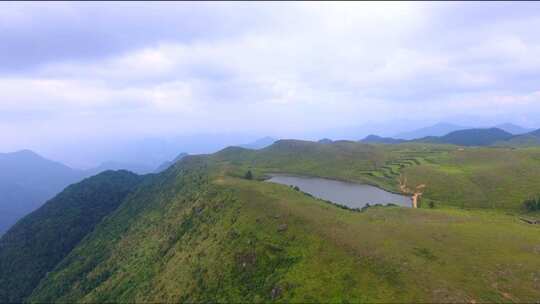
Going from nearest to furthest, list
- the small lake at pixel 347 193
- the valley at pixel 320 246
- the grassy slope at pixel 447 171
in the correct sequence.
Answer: the valley at pixel 320 246 < the grassy slope at pixel 447 171 < the small lake at pixel 347 193

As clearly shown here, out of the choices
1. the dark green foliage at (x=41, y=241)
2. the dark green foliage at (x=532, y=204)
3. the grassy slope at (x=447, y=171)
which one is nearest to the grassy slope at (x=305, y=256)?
the dark green foliage at (x=532, y=204)

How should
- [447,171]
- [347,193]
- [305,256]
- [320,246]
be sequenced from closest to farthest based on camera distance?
[305,256] → [320,246] → [347,193] → [447,171]

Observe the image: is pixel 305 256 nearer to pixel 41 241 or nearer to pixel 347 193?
pixel 347 193

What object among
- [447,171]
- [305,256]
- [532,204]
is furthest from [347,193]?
[305,256]

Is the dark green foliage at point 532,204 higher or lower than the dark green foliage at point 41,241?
higher

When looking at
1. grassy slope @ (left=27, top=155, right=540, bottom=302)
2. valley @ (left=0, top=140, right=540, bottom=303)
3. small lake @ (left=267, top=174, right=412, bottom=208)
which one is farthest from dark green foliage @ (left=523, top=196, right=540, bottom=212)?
small lake @ (left=267, top=174, right=412, bottom=208)

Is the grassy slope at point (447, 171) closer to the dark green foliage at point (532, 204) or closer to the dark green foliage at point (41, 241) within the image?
the dark green foliage at point (532, 204)
